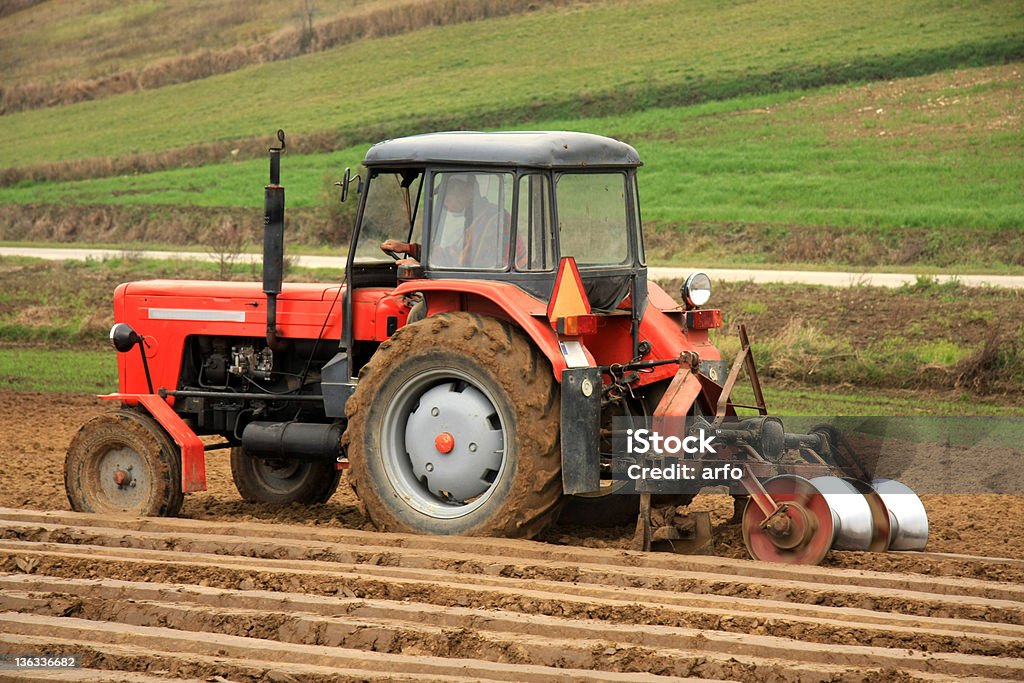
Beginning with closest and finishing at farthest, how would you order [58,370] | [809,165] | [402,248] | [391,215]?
[402,248] < [391,215] < [58,370] < [809,165]

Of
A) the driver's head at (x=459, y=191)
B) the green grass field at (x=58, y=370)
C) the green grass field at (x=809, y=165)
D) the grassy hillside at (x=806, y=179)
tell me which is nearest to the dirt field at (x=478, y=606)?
the driver's head at (x=459, y=191)

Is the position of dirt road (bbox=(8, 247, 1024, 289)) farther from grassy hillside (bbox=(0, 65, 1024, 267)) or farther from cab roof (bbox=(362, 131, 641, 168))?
cab roof (bbox=(362, 131, 641, 168))

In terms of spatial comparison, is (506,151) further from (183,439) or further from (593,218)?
(183,439)

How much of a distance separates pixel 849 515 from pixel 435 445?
7.21 feet

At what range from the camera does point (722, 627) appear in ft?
18.2

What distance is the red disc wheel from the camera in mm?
6625

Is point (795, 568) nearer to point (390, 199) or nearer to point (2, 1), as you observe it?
point (390, 199)

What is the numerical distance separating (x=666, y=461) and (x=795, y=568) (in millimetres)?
848

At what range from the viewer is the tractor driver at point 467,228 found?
23.6 feet

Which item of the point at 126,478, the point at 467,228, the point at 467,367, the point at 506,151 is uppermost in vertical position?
the point at 506,151

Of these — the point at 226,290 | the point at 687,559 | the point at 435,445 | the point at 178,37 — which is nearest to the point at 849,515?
the point at 687,559

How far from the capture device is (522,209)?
7.16 meters

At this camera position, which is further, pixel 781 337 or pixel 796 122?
pixel 796 122

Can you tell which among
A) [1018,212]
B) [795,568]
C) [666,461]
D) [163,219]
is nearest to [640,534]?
[666,461]
